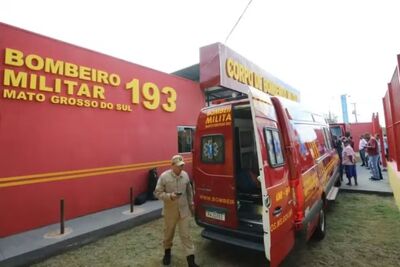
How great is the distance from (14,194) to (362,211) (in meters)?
8.27

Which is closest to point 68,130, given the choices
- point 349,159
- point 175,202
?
point 175,202

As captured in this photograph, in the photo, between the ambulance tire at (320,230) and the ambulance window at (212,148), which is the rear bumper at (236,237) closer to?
the ambulance window at (212,148)

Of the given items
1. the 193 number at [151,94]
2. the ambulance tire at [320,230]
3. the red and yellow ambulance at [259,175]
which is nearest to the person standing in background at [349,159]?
the red and yellow ambulance at [259,175]

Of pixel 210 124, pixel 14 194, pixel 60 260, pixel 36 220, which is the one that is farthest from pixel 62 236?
pixel 210 124

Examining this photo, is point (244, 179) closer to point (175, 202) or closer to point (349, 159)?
point (175, 202)

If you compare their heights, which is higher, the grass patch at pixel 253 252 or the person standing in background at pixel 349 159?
the person standing in background at pixel 349 159

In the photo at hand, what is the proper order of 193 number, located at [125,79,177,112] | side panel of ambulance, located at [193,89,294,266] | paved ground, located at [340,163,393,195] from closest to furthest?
side panel of ambulance, located at [193,89,294,266], 193 number, located at [125,79,177,112], paved ground, located at [340,163,393,195]

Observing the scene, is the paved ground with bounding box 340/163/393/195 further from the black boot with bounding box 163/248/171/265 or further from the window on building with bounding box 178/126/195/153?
the black boot with bounding box 163/248/171/265

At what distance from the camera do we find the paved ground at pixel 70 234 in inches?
168

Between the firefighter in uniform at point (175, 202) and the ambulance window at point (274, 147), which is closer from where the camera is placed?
the ambulance window at point (274, 147)

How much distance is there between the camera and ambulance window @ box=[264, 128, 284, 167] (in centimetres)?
340

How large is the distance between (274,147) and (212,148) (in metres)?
1.17

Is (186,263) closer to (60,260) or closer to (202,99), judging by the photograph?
(60,260)

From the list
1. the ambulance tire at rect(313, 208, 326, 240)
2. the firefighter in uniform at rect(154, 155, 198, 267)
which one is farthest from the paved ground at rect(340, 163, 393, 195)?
the firefighter in uniform at rect(154, 155, 198, 267)
